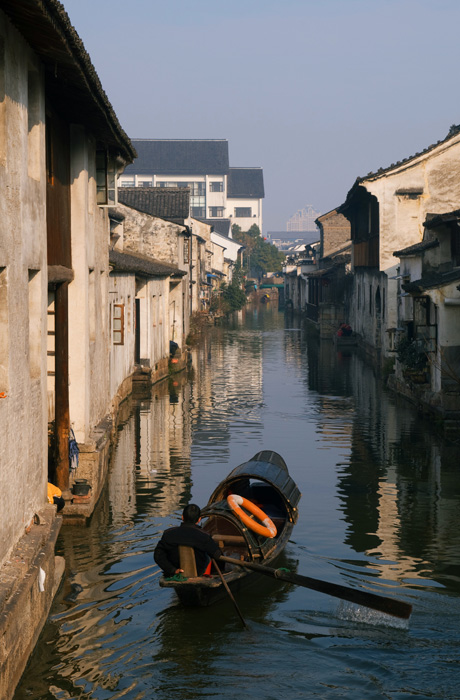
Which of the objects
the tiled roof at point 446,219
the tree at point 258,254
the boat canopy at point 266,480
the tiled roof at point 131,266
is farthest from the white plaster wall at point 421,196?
the tree at point 258,254

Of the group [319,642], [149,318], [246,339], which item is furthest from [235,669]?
[246,339]

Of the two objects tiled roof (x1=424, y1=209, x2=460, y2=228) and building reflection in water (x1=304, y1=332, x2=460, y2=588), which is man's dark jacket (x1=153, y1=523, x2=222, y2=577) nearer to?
building reflection in water (x1=304, y1=332, x2=460, y2=588)

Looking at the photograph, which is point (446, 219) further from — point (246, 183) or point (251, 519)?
point (246, 183)

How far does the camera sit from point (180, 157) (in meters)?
129

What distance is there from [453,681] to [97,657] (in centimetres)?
355

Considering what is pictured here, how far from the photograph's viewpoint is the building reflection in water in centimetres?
1241

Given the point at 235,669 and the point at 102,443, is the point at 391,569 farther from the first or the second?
the point at 102,443

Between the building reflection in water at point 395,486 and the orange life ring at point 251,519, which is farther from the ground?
the orange life ring at point 251,519

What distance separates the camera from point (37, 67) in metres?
10.5

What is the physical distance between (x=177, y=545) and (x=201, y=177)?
119908 millimetres

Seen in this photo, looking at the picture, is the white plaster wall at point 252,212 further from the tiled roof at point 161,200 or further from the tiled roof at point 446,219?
the tiled roof at point 446,219

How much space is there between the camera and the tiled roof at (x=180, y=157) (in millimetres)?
126750

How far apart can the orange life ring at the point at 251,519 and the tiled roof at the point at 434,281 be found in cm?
1096

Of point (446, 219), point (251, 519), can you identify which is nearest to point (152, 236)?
point (446, 219)
